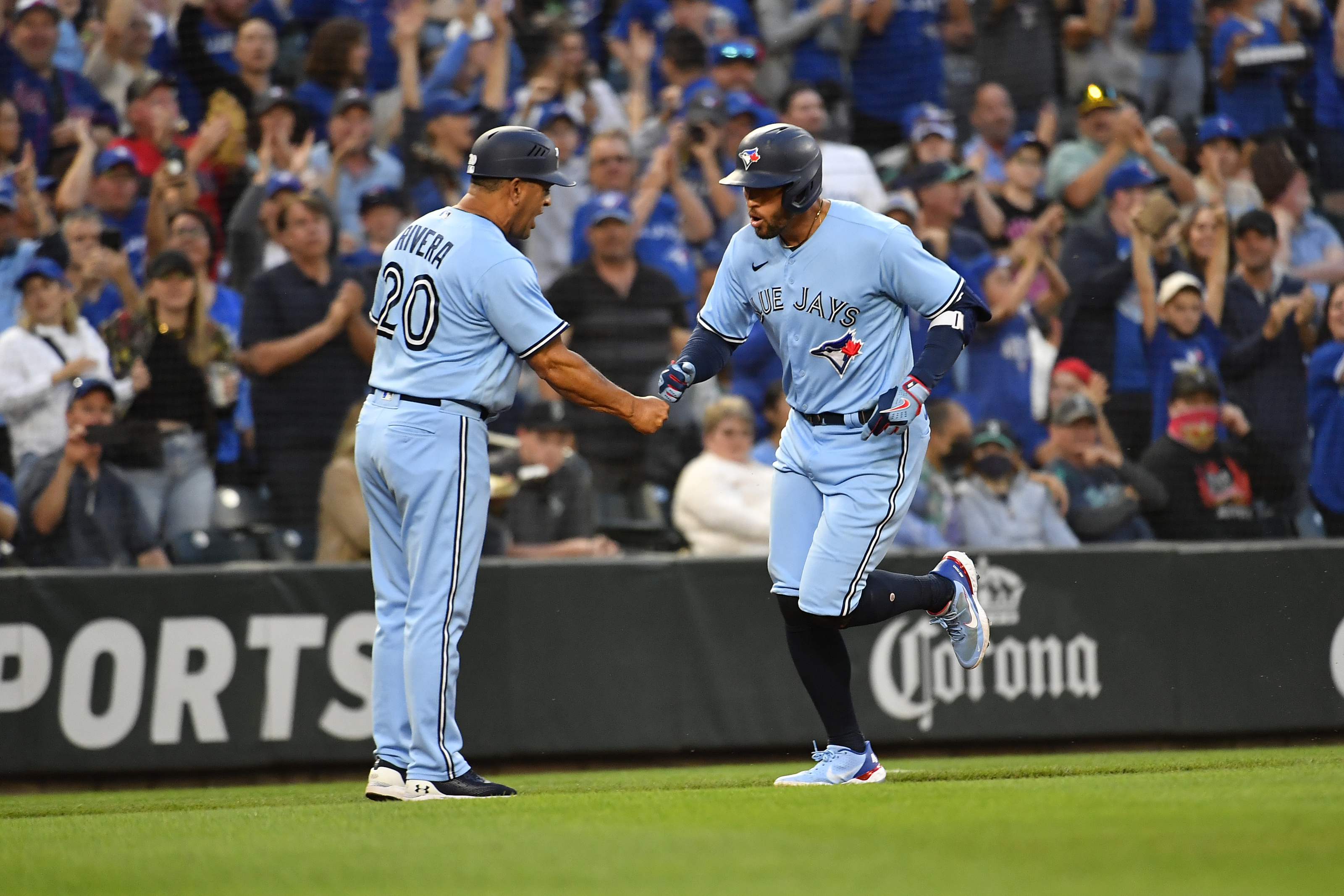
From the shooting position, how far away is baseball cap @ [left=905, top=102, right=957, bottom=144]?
1176cm

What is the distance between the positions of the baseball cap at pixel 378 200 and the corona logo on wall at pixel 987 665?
4.09 m

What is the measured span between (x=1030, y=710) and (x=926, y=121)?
188 inches

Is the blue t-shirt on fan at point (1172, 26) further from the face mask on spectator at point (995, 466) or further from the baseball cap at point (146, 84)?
the baseball cap at point (146, 84)

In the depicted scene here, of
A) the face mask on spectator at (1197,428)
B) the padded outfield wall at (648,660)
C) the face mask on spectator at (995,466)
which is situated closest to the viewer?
the padded outfield wall at (648,660)

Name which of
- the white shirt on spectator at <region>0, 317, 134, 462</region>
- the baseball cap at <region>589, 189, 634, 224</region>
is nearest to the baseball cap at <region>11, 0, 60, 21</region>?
the white shirt on spectator at <region>0, 317, 134, 462</region>

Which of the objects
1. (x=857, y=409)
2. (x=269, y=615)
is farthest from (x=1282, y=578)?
(x=269, y=615)

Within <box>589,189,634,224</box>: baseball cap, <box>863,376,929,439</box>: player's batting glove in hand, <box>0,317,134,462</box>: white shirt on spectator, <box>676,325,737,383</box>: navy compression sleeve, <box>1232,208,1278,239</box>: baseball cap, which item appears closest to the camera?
<box>863,376,929,439</box>: player's batting glove in hand

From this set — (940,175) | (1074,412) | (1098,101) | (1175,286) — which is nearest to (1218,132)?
(1098,101)

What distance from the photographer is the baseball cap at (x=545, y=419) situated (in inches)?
363

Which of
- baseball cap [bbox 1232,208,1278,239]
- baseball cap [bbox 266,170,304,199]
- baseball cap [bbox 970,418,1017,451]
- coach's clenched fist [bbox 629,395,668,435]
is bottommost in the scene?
baseball cap [bbox 970,418,1017,451]

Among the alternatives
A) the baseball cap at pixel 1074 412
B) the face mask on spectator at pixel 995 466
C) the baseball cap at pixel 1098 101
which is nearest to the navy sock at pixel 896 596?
the face mask on spectator at pixel 995 466

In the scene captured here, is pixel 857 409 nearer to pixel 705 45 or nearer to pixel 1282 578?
pixel 1282 578

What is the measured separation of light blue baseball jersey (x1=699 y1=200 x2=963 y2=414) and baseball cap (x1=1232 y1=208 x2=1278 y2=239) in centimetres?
544

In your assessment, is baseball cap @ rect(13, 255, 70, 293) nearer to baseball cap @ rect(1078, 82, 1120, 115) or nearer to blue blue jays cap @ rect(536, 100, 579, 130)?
blue blue jays cap @ rect(536, 100, 579, 130)
